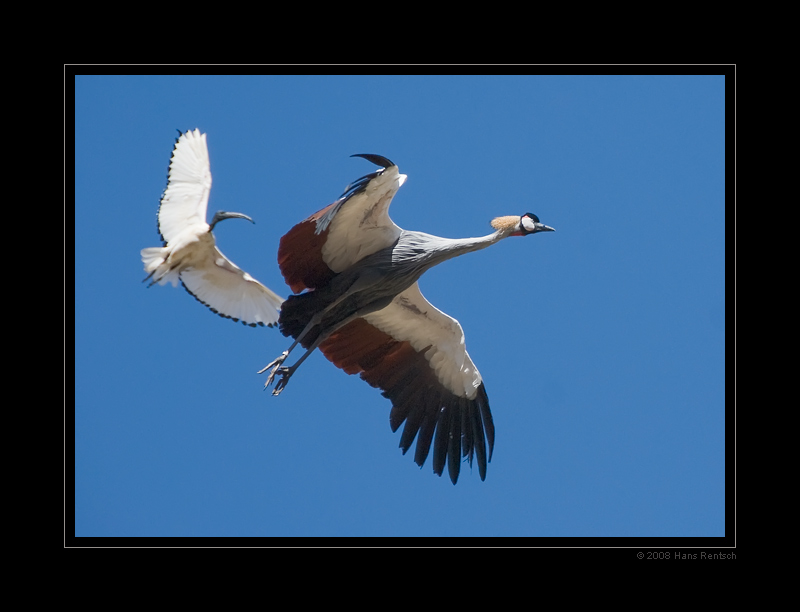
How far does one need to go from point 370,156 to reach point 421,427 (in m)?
3.21

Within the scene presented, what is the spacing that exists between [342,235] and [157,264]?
8.57 feet

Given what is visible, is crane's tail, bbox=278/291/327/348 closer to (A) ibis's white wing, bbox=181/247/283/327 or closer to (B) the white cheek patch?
(A) ibis's white wing, bbox=181/247/283/327

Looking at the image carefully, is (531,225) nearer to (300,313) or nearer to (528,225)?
(528,225)

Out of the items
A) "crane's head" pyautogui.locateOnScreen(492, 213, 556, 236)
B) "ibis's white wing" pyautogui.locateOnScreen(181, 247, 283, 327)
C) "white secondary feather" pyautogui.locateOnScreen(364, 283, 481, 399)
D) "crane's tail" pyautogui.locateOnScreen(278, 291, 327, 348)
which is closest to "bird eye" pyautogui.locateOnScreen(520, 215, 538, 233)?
"crane's head" pyautogui.locateOnScreen(492, 213, 556, 236)

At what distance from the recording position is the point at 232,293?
38.5 ft

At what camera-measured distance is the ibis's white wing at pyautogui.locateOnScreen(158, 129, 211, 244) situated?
1144 cm

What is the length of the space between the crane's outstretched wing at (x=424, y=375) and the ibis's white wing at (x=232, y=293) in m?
1.38

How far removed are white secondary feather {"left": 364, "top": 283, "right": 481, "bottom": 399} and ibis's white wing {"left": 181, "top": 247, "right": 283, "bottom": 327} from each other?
1.56 m

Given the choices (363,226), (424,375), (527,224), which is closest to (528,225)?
(527,224)

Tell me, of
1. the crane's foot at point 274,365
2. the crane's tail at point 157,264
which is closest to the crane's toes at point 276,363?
the crane's foot at point 274,365

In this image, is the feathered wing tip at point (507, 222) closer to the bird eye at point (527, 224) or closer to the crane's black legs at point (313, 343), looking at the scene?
the bird eye at point (527, 224)
